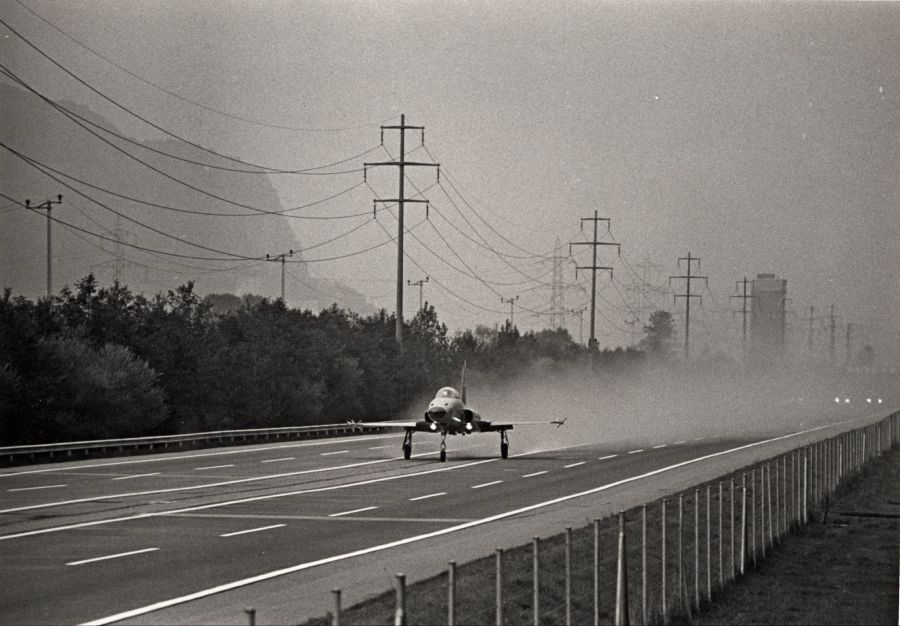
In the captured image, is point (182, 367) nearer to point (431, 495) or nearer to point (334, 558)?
point (431, 495)

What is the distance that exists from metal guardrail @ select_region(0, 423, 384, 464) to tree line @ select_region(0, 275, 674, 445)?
171 cm

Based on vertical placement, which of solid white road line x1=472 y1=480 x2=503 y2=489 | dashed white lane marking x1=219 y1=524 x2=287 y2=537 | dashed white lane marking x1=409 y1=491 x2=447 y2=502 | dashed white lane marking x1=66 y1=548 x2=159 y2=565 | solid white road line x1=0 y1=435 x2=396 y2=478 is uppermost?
dashed white lane marking x1=66 y1=548 x2=159 y2=565

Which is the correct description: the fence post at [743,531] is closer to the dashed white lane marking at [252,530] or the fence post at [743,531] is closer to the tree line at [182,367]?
the dashed white lane marking at [252,530]

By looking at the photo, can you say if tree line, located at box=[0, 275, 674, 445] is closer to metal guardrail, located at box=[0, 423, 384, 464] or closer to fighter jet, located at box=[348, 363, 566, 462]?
metal guardrail, located at box=[0, 423, 384, 464]

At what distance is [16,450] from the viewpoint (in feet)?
158

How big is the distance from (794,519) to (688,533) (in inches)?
160

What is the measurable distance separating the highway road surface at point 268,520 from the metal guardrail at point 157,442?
5.57 feet

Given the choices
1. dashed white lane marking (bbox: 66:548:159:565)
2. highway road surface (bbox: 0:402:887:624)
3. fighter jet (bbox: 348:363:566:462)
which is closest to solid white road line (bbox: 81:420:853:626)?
highway road surface (bbox: 0:402:887:624)

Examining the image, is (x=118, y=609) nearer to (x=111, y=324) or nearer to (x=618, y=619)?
(x=618, y=619)

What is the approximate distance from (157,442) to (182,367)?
9407 mm

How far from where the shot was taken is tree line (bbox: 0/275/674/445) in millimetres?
53500

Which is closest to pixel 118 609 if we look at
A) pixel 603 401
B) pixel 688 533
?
pixel 688 533

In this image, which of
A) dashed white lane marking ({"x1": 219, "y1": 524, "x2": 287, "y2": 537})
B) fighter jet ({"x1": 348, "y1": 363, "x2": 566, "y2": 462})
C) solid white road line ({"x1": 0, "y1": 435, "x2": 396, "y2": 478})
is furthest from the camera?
fighter jet ({"x1": 348, "y1": 363, "x2": 566, "y2": 462})

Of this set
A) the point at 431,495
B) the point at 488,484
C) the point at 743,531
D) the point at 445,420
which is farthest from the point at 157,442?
the point at 743,531
